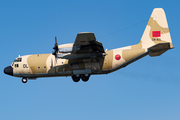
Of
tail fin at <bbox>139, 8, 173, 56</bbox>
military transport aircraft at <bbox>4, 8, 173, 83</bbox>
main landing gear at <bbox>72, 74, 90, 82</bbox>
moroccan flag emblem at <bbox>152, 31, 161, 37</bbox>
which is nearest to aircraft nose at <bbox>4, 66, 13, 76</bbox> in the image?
military transport aircraft at <bbox>4, 8, 173, 83</bbox>

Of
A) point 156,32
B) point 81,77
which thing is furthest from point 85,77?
point 156,32

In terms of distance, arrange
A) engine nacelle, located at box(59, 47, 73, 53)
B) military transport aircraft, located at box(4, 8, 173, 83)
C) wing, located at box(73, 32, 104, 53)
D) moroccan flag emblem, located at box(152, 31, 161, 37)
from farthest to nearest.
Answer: moroccan flag emblem, located at box(152, 31, 161, 37)
military transport aircraft, located at box(4, 8, 173, 83)
engine nacelle, located at box(59, 47, 73, 53)
wing, located at box(73, 32, 104, 53)

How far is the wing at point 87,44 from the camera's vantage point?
22250 millimetres

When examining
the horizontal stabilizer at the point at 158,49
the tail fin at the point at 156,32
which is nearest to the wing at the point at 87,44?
the horizontal stabilizer at the point at 158,49

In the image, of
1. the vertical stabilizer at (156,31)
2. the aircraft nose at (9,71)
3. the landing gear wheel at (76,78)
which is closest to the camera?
the landing gear wheel at (76,78)

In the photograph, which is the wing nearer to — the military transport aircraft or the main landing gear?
the military transport aircraft

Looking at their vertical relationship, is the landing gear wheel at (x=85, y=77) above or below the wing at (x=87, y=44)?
below

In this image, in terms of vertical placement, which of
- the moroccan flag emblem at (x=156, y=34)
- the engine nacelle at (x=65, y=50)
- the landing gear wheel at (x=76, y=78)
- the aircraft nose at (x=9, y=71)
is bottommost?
the landing gear wheel at (x=76, y=78)

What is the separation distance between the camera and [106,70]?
26.0 metres

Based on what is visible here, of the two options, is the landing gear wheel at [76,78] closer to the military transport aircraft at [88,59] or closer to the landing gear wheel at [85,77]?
the military transport aircraft at [88,59]

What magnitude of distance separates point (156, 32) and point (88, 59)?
7.63 meters

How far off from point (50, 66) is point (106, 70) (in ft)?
18.0

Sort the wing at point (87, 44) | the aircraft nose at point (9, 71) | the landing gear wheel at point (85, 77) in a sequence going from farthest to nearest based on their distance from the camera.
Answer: the aircraft nose at point (9, 71), the landing gear wheel at point (85, 77), the wing at point (87, 44)

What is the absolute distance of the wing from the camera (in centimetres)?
2225
